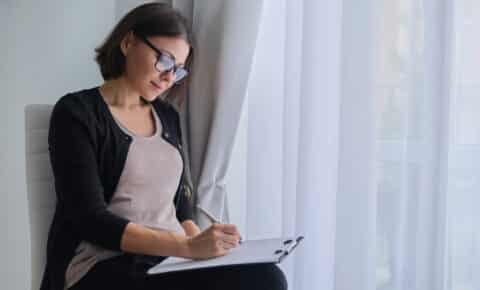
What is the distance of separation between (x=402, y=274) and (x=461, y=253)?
155 mm

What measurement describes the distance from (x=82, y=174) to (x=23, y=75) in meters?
0.66

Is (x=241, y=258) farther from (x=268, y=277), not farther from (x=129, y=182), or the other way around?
(x=129, y=182)

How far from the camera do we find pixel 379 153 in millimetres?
1384

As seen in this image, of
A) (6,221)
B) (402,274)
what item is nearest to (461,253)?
(402,274)

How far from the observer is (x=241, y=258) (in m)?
1.01

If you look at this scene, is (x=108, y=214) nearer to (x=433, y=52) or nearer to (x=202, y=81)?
(x=202, y=81)

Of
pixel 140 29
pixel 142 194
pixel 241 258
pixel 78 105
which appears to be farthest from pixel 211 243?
pixel 140 29

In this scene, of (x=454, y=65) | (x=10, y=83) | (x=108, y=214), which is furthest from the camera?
(x=10, y=83)

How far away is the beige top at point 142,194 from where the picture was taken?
1085 mm

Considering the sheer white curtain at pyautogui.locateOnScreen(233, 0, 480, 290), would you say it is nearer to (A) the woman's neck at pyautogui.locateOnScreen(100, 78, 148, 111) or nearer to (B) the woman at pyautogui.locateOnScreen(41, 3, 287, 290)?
(B) the woman at pyautogui.locateOnScreen(41, 3, 287, 290)

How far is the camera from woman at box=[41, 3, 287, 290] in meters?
1.04

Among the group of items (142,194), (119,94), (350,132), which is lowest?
(142,194)

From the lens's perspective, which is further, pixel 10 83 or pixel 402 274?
pixel 10 83

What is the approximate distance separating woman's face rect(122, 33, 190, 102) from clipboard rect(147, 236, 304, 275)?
0.40 metres
